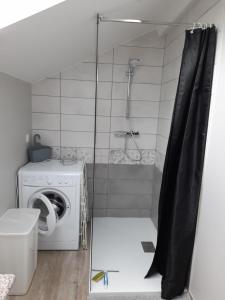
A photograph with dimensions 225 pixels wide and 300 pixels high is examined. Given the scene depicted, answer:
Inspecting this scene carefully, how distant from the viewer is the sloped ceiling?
1.36 meters

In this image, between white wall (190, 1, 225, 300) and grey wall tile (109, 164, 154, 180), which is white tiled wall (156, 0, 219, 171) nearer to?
grey wall tile (109, 164, 154, 180)

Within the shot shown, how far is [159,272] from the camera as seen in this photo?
81.3 inches

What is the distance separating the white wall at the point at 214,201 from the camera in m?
1.43

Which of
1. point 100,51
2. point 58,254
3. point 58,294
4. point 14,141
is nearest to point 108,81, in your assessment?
point 100,51

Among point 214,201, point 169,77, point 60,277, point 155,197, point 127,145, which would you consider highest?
point 169,77

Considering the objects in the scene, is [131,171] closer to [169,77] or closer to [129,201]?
[129,201]

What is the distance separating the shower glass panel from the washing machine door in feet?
1.72

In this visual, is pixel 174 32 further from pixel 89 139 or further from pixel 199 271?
pixel 199 271

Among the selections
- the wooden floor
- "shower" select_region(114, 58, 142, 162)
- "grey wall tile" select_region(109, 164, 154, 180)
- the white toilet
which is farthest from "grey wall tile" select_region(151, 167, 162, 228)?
the white toilet

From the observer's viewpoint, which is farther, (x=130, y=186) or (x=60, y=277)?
(x=130, y=186)

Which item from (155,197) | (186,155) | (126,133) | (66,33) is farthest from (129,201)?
(66,33)

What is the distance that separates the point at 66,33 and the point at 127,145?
1558 mm

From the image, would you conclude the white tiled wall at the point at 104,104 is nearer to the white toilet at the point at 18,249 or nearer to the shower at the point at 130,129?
the shower at the point at 130,129

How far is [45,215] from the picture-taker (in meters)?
2.45
